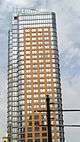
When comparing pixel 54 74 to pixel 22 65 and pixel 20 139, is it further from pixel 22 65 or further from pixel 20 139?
pixel 20 139

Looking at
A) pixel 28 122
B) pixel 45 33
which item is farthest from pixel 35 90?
pixel 45 33

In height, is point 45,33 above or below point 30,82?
above

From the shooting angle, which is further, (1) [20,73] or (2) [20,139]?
(1) [20,73]

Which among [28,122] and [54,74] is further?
[54,74]

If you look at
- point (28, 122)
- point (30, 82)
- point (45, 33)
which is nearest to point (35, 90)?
point (30, 82)

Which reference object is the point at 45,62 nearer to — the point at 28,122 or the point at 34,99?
the point at 34,99

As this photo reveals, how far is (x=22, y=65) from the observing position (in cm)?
19488

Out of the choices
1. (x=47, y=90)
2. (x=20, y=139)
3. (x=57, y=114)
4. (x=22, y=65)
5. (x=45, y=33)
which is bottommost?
(x=20, y=139)

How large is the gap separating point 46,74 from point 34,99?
15120 millimetres

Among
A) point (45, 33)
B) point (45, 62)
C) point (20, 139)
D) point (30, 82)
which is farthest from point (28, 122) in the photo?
point (45, 33)

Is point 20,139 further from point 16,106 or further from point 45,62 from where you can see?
point 45,62

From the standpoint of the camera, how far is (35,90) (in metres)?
185

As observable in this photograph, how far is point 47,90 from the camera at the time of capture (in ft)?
608

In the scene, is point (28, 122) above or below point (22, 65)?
below
